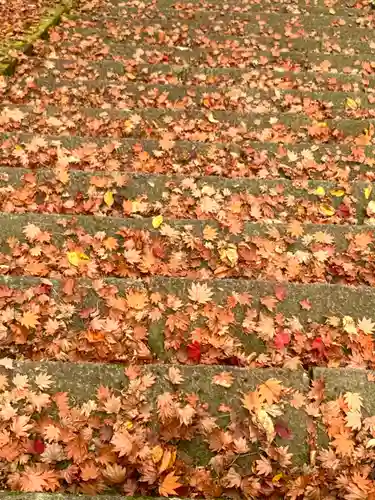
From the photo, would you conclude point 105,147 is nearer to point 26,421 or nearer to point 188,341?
point 188,341

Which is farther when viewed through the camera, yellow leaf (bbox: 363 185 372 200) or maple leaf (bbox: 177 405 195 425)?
yellow leaf (bbox: 363 185 372 200)

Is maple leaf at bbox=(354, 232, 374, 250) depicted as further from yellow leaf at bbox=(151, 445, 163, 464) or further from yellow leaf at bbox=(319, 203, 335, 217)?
yellow leaf at bbox=(151, 445, 163, 464)

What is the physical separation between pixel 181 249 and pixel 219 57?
13.5 ft

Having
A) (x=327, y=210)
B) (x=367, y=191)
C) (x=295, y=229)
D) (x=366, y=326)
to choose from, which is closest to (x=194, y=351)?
(x=366, y=326)

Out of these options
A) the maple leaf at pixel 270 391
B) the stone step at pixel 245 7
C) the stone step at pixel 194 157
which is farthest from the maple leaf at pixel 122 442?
the stone step at pixel 245 7

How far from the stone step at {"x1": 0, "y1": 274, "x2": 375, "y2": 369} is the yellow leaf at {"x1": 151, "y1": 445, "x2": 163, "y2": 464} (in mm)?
597

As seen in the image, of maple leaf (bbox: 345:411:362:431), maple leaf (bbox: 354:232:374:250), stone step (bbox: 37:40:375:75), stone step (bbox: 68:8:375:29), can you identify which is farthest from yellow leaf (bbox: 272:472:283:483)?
stone step (bbox: 68:8:375:29)

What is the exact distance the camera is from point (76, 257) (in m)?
3.47

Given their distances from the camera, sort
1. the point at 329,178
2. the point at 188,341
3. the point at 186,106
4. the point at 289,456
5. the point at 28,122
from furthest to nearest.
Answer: the point at 186,106, the point at 28,122, the point at 329,178, the point at 188,341, the point at 289,456

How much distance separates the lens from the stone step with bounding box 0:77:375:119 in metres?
5.70

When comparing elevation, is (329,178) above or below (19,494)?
below

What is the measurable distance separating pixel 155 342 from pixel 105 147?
2.33m

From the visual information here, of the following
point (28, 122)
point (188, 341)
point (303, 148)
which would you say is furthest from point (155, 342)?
point (28, 122)

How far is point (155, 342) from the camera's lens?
2.91 meters
